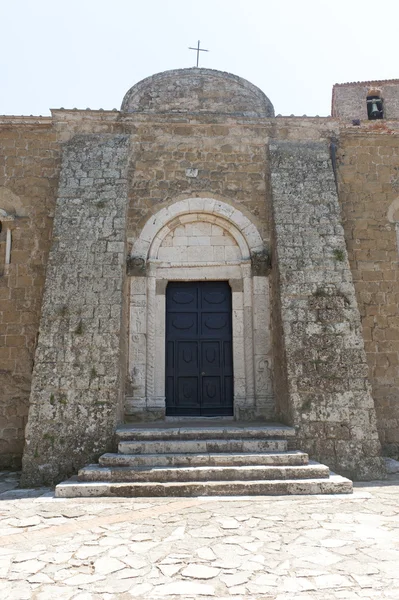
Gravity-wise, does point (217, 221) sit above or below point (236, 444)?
above

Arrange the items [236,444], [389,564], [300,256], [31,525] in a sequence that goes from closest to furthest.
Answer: [389,564]
[31,525]
[236,444]
[300,256]

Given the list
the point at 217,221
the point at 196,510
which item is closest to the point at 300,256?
the point at 217,221

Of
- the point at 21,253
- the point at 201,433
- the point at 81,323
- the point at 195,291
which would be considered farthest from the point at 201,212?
the point at 201,433

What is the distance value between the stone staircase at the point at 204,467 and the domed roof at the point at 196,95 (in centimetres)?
729

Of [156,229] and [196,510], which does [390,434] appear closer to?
[196,510]

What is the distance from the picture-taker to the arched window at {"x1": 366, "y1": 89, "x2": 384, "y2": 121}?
1975cm

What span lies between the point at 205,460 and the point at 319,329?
2455mm

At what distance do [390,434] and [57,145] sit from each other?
7.49m

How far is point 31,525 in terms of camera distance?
386cm

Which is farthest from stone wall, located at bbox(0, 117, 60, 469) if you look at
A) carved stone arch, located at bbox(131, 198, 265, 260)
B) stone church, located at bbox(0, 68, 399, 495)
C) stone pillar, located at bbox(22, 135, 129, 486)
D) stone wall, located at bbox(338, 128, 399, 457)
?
stone wall, located at bbox(338, 128, 399, 457)

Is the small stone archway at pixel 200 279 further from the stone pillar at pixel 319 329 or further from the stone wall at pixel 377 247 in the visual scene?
the stone wall at pixel 377 247

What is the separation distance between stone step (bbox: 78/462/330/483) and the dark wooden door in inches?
92.0

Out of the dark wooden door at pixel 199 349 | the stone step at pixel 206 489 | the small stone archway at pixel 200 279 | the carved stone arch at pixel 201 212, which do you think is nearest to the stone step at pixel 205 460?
the stone step at pixel 206 489

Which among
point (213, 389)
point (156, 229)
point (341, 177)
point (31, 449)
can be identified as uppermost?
point (341, 177)
